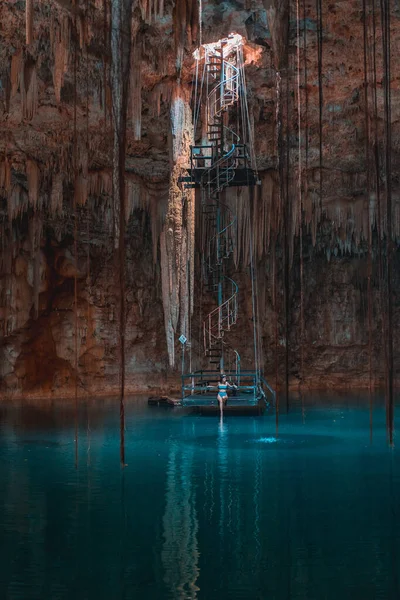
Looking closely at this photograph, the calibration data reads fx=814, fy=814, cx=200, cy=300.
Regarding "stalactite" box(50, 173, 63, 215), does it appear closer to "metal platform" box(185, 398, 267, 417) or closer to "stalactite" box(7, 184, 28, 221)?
"stalactite" box(7, 184, 28, 221)

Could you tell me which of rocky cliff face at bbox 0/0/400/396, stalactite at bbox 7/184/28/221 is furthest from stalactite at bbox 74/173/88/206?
stalactite at bbox 7/184/28/221

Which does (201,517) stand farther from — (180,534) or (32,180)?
(32,180)

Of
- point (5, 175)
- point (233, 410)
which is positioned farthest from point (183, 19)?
point (233, 410)

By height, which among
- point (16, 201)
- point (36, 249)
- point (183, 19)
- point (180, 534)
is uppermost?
point (183, 19)

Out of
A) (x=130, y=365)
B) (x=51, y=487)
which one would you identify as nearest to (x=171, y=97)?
(x=130, y=365)

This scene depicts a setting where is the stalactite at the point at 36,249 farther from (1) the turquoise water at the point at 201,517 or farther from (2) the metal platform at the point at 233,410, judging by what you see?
(1) the turquoise water at the point at 201,517

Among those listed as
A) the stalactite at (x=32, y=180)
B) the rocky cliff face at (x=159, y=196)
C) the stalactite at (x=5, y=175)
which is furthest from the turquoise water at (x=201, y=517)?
the stalactite at (x=32, y=180)
